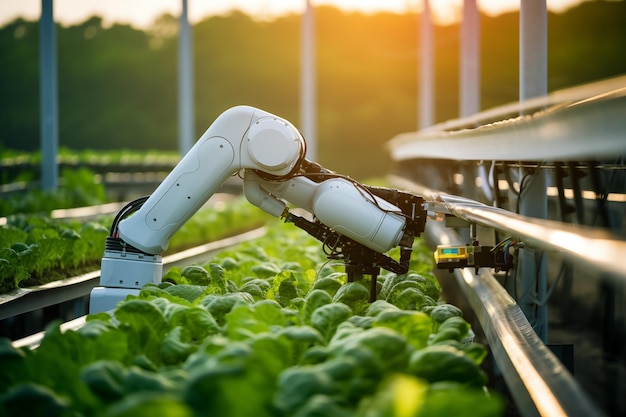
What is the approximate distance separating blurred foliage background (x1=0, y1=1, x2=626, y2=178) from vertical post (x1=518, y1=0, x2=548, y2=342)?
28257mm

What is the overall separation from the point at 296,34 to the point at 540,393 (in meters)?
36.1

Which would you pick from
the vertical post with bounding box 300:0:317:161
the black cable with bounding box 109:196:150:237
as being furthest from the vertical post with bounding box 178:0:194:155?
the black cable with bounding box 109:196:150:237

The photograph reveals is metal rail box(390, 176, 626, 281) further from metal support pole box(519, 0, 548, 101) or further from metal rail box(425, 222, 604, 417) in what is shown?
metal support pole box(519, 0, 548, 101)

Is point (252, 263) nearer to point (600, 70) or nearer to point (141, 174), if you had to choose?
point (141, 174)

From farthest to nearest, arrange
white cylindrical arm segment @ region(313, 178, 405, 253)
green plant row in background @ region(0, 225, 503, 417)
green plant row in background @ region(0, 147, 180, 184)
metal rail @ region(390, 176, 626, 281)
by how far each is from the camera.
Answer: green plant row in background @ region(0, 147, 180, 184) → white cylindrical arm segment @ region(313, 178, 405, 253) → green plant row in background @ region(0, 225, 503, 417) → metal rail @ region(390, 176, 626, 281)

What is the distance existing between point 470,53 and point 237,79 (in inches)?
1138

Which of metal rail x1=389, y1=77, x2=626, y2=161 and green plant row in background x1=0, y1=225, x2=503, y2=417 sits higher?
metal rail x1=389, y1=77, x2=626, y2=161

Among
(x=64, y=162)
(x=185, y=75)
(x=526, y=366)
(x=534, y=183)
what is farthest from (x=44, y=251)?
(x=64, y=162)

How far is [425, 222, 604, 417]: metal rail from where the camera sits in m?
1.99

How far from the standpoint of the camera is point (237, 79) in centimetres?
3866

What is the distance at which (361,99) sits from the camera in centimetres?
3694

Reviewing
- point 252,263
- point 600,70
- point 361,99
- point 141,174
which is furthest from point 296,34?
point 252,263

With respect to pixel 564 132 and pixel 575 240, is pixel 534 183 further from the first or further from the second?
pixel 575 240

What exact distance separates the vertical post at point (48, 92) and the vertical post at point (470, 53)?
3.97 metres
